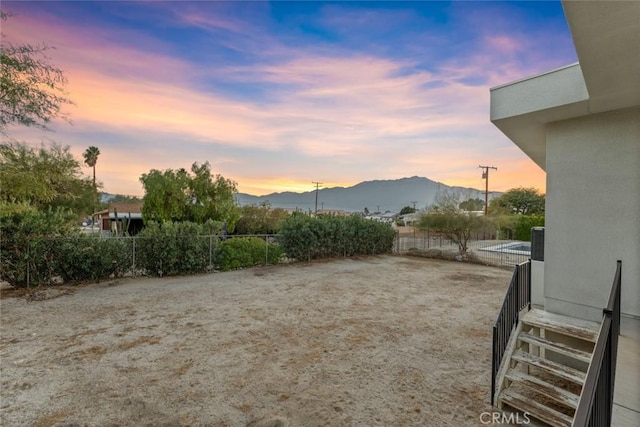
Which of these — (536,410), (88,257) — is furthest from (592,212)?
(88,257)

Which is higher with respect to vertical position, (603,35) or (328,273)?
(603,35)

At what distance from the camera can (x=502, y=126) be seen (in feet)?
13.1

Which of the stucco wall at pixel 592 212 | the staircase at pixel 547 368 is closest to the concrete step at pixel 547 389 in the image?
the staircase at pixel 547 368

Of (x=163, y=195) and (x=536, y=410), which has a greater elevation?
(x=163, y=195)

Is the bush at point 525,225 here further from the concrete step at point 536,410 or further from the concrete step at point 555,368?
the concrete step at point 536,410

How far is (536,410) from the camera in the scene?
8.90ft

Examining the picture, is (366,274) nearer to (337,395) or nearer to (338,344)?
(338,344)

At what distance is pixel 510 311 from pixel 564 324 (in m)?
0.51

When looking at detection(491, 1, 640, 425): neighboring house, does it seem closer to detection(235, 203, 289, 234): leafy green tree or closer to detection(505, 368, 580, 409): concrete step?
detection(505, 368, 580, 409): concrete step

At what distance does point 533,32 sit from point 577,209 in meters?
4.58

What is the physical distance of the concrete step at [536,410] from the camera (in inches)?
101

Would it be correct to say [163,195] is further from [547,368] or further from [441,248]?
[547,368]

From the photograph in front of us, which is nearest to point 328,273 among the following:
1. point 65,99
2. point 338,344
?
point 338,344

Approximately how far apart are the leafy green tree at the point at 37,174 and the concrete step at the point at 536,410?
10.6m
